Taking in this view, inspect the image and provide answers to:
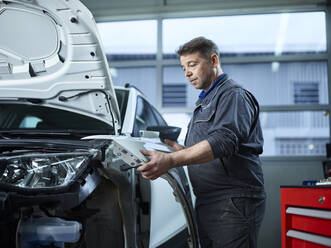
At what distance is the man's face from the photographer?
6.19 feet

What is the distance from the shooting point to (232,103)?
1.68 m

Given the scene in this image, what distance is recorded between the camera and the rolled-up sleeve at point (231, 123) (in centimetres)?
156

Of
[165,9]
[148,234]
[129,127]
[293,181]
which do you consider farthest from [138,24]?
[148,234]

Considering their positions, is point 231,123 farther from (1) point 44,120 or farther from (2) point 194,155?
(1) point 44,120

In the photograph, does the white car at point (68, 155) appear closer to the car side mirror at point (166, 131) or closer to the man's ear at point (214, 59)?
the car side mirror at point (166, 131)

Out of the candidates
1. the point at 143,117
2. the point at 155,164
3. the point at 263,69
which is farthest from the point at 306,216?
the point at 263,69

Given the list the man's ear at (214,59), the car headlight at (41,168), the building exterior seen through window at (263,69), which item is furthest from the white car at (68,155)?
the building exterior seen through window at (263,69)

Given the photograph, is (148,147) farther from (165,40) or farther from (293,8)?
(293,8)

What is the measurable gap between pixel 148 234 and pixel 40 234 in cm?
72

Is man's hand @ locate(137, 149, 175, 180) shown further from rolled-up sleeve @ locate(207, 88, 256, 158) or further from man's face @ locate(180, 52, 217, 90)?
man's face @ locate(180, 52, 217, 90)

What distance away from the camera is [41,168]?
146 centimetres

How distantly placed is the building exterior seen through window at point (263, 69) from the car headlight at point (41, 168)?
393cm

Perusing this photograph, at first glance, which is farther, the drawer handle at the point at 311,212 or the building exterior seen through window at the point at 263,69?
the building exterior seen through window at the point at 263,69

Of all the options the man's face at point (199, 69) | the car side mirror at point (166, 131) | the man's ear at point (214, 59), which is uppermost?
the man's ear at point (214, 59)
